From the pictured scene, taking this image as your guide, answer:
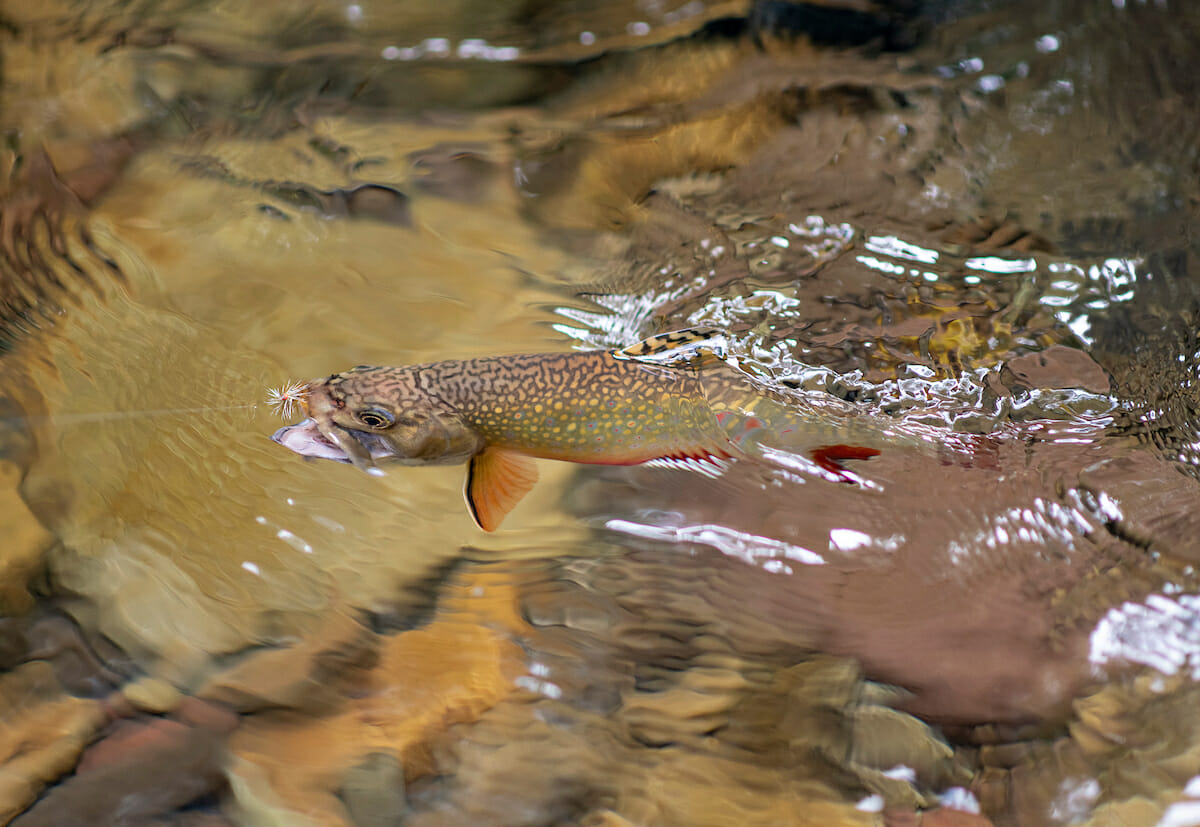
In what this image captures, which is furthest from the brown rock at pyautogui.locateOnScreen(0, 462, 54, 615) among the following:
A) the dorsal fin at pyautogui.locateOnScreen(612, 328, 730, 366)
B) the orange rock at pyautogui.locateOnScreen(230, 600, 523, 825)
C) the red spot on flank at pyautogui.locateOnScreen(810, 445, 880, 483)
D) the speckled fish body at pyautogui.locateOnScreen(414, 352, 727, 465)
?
the red spot on flank at pyautogui.locateOnScreen(810, 445, 880, 483)

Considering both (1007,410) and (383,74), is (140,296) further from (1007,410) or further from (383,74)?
(1007,410)

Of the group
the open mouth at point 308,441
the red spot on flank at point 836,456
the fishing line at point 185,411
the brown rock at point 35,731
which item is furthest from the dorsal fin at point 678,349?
the brown rock at point 35,731

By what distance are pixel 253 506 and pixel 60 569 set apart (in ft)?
1.86

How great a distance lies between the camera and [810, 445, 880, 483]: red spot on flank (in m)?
2.73

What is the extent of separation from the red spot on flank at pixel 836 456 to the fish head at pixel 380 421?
1.25 metres

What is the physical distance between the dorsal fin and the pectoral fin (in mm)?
548

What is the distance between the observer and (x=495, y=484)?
260 cm

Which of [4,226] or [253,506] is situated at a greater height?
[4,226]

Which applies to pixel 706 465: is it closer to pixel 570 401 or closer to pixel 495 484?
pixel 570 401

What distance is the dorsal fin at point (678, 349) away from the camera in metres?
2.62

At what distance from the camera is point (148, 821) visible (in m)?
1.75

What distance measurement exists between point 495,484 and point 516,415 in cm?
30

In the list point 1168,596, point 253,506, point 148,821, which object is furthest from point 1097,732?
point 253,506

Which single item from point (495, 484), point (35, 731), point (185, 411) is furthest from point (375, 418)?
point (35, 731)
